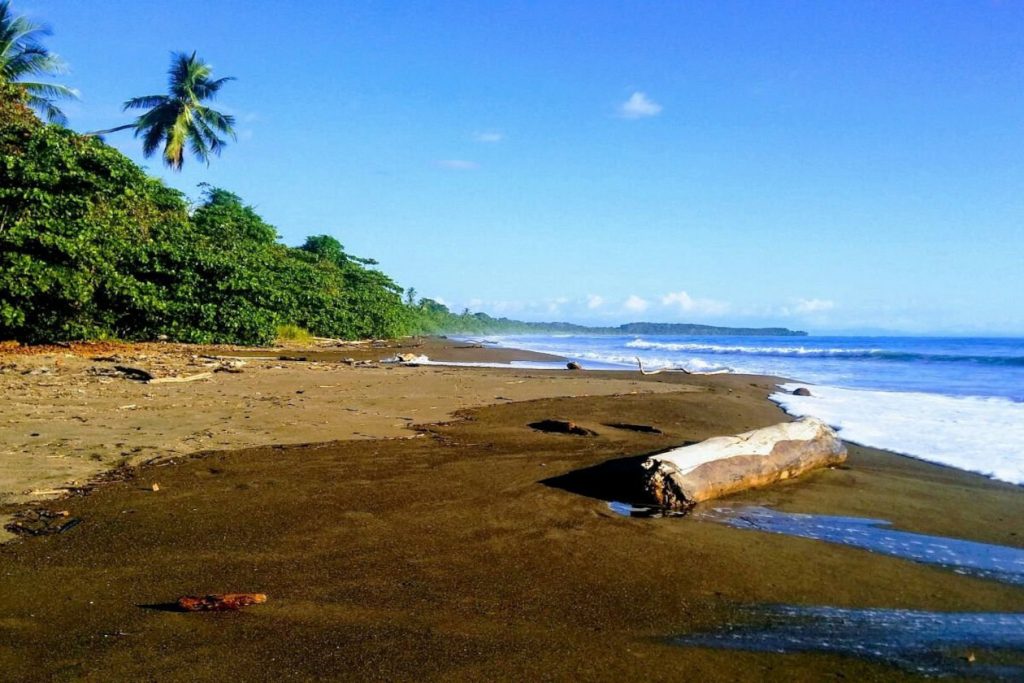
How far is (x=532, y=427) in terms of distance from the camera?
7.68m

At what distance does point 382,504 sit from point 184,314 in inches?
641

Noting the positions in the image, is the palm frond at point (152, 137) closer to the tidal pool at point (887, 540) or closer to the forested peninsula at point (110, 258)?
the forested peninsula at point (110, 258)

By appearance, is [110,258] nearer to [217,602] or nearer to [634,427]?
[634,427]

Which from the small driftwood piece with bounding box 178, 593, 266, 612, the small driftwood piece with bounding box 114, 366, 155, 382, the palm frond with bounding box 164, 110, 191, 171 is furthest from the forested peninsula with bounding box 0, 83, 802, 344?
the small driftwood piece with bounding box 178, 593, 266, 612

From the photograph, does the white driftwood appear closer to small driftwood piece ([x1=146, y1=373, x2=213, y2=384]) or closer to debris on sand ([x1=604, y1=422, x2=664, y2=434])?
debris on sand ([x1=604, y1=422, x2=664, y2=434])

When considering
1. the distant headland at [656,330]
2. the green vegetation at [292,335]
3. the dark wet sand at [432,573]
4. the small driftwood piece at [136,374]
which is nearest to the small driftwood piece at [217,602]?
the dark wet sand at [432,573]

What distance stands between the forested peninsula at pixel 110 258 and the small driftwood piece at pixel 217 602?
1255 cm

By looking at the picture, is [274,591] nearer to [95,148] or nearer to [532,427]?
[532,427]

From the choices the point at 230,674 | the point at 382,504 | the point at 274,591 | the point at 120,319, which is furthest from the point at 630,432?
the point at 120,319

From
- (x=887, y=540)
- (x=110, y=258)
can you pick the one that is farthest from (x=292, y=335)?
(x=887, y=540)

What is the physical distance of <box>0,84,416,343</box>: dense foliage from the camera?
12469 millimetres

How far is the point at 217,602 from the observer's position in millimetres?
2674

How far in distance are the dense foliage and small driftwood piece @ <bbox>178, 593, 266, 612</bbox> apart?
12552 millimetres

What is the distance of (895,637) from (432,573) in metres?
2.26
